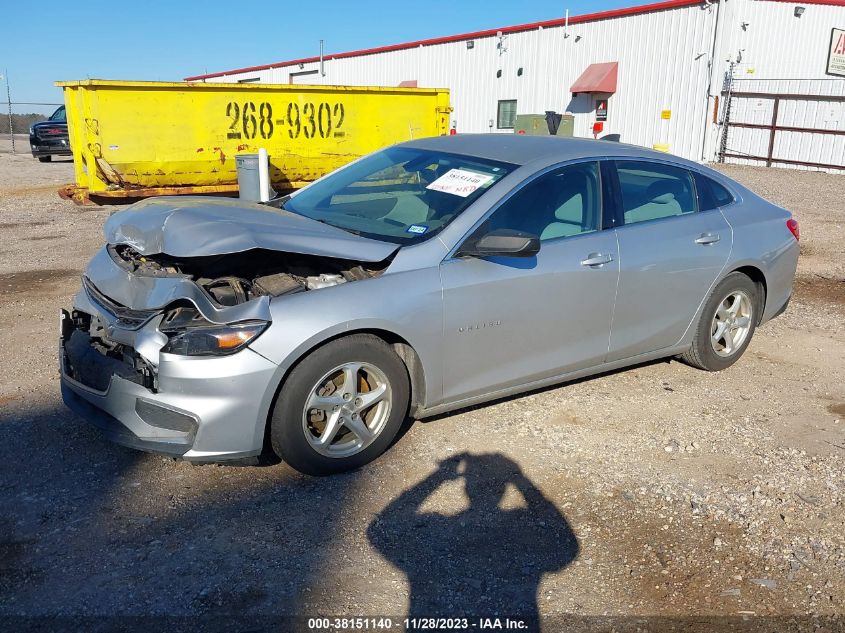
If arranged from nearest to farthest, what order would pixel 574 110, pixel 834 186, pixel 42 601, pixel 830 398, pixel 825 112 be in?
pixel 42 601
pixel 830 398
pixel 834 186
pixel 825 112
pixel 574 110

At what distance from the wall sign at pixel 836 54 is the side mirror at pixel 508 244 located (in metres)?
23.9

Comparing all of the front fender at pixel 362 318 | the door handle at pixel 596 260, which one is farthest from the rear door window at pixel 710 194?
the front fender at pixel 362 318

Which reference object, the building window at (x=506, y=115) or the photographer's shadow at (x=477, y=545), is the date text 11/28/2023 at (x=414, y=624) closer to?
the photographer's shadow at (x=477, y=545)

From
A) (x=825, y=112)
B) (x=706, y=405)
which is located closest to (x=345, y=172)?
(x=706, y=405)

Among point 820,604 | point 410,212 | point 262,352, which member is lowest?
point 820,604

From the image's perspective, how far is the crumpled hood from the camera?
359 centimetres

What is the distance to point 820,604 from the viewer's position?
2.97 metres

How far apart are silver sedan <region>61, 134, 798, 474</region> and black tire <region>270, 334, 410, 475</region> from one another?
0.03ft

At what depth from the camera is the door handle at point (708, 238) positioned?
493cm

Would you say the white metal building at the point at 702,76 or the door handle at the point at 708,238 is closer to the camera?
the door handle at the point at 708,238

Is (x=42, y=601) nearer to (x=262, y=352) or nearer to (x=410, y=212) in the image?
(x=262, y=352)

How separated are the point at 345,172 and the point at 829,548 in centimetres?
350

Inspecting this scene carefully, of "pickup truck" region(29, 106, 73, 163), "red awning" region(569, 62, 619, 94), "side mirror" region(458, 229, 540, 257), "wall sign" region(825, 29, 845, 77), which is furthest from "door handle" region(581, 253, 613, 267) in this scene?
"wall sign" region(825, 29, 845, 77)

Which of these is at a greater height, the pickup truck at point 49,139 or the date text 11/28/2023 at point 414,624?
the pickup truck at point 49,139
